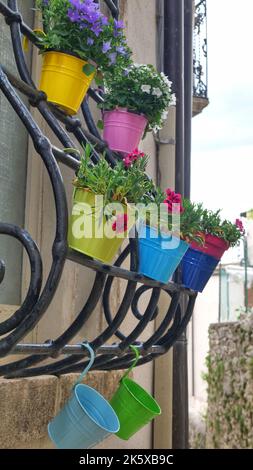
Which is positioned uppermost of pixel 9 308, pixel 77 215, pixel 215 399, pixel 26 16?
pixel 26 16

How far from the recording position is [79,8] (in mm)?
1537

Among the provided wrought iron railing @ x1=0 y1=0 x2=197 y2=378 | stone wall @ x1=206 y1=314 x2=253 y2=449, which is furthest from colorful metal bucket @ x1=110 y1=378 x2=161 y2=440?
stone wall @ x1=206 y1=314 x2=253 y2=449

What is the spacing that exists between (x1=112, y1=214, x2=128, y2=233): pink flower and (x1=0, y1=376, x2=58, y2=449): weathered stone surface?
1.81ft

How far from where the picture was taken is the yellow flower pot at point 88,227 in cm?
131

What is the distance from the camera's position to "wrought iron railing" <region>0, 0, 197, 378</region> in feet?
4.01

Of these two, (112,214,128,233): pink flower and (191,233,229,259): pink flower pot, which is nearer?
(112,214,128,233): pink flower

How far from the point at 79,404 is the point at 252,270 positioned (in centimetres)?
910

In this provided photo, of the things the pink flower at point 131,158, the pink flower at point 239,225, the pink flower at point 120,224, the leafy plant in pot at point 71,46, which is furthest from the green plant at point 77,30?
the pink flower at point 239,225

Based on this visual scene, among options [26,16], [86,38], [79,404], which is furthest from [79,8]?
[79,404]

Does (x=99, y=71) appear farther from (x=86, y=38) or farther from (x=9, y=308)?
(x=9, y=308)

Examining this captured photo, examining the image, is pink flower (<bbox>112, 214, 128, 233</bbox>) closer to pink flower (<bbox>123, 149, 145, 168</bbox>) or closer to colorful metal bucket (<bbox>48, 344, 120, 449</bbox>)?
pink flower (<bbox>123, 149, 145, 168</bbox>)

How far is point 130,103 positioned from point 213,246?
1.60 feet

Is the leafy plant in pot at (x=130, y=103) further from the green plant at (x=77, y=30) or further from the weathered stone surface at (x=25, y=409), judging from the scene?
the weathered stone surface at (x=25, y=409)
